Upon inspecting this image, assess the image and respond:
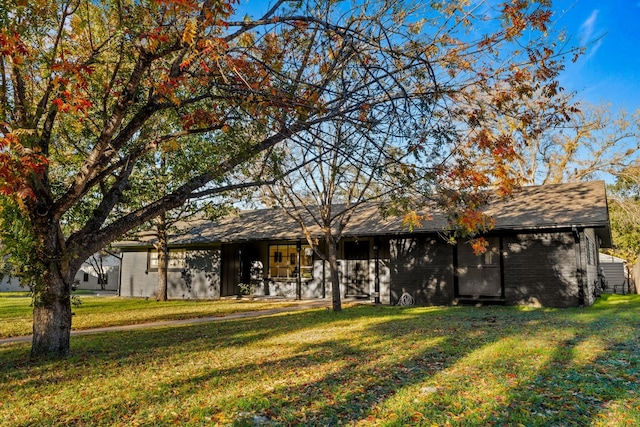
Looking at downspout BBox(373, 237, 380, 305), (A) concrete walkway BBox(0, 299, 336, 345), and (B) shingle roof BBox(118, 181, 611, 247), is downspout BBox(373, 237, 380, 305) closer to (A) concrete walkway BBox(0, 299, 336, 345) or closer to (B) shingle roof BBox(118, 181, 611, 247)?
(B) shingle roof BBox(118, 181, 611, 247)

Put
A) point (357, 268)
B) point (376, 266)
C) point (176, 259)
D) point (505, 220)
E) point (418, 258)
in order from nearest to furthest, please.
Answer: point (505, 220) < point (418, 258) < point (376, 266) < point (357, 268) < point (176, 259)

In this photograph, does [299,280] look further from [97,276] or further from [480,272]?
[97,276]

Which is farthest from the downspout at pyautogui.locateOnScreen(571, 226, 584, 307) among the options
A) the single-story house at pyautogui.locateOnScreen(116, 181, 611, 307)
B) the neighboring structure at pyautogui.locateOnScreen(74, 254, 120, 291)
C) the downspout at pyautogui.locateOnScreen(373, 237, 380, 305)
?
the neighboring structure at pyautogui.locateOnScreen(74, 254, 120, 291)

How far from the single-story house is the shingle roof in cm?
3

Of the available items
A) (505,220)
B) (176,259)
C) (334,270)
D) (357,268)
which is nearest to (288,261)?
(357,268)

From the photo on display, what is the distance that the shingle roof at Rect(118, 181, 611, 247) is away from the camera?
13.4 meters

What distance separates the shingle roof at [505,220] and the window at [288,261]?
96cm

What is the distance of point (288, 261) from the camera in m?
19.5

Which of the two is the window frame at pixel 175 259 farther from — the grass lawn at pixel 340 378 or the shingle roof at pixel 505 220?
the grass lawn at pixel 340 378

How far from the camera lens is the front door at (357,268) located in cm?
1775

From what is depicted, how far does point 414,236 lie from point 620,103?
18431mm

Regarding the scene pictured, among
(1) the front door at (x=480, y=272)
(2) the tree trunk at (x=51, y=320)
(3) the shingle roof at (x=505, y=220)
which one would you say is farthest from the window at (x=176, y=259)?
(2) the tree trunk at (x=51, y=320)

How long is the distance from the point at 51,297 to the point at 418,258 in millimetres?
11442

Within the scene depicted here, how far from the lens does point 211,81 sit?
6465 millimetres
